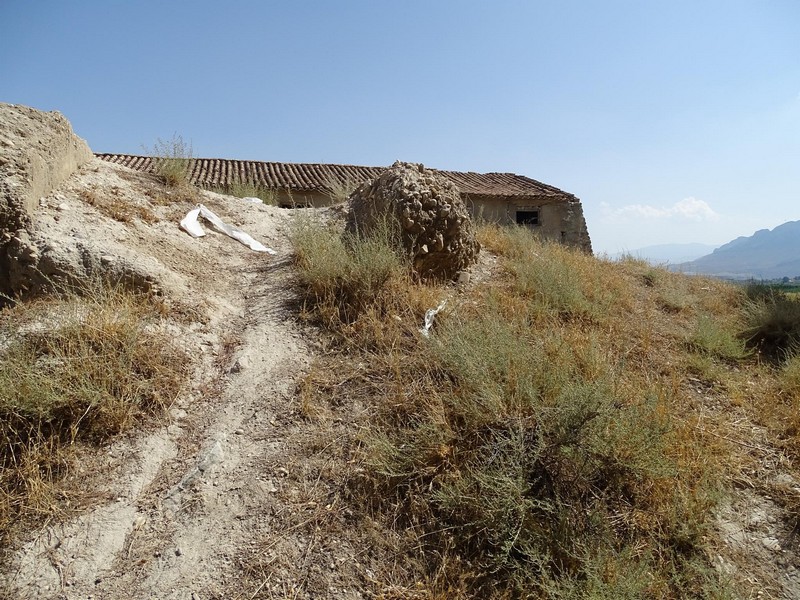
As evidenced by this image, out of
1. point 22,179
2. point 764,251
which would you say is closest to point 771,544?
point 22,179

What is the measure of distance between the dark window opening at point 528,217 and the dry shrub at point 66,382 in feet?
47.6

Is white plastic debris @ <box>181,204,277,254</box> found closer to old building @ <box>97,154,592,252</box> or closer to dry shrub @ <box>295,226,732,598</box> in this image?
dry shrub @ <box>295,226,732,598</box>

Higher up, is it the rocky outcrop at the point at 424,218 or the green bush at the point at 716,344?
the rocky outcrop at the point at 424,218

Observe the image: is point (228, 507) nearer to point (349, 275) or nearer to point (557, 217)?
point (349, 275)

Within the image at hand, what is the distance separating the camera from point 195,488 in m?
2.41

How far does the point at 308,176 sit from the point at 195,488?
1308 centimetres

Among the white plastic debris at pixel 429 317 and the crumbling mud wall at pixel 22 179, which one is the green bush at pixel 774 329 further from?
the crumbling mud wall at pixel 22 179

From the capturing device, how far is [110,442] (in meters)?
2.55

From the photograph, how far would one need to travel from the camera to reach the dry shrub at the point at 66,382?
2.30 meters

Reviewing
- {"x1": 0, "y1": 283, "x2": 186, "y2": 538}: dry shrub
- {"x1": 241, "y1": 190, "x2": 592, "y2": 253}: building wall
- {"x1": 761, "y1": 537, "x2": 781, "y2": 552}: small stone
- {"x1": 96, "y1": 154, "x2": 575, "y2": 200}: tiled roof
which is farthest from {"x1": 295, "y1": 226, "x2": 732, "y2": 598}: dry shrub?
{"x1": 241, "y1": 190, "x2": 592, "y2": 253}: building wall

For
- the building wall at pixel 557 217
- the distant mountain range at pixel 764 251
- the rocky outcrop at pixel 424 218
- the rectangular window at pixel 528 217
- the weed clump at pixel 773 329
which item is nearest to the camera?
the weed clump at pixel 773 329

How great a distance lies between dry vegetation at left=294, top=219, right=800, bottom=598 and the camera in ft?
6.88

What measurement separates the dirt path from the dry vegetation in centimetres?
37

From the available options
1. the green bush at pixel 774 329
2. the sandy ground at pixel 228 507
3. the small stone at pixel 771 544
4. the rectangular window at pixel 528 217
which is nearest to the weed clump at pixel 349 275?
the sandy ground at pixel 228 507
